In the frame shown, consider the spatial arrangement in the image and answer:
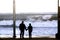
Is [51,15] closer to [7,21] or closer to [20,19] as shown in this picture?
[20,19]

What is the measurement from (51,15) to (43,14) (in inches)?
12.6

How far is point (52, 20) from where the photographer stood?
6914 mm

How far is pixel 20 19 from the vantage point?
7.00m

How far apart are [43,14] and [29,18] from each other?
58 cm

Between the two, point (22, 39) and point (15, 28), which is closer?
point (22, 39)

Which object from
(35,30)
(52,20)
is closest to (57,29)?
(52,20)

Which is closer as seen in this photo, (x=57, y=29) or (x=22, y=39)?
(x=22, y=39)
